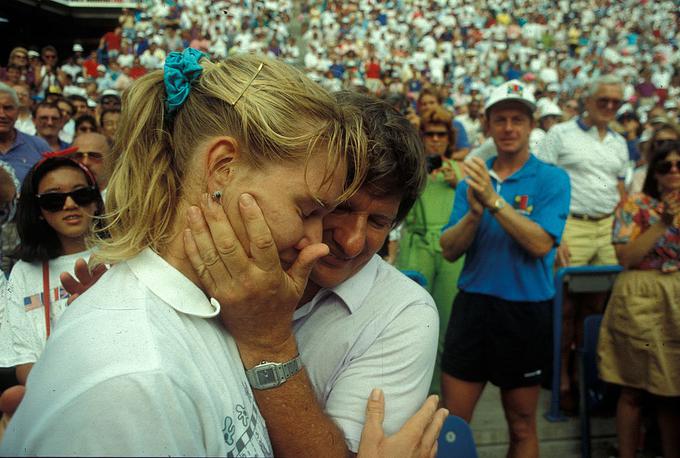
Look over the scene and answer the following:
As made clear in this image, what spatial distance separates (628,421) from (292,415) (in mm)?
2832

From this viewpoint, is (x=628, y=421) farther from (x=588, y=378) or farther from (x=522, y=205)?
(x=522, y=205)

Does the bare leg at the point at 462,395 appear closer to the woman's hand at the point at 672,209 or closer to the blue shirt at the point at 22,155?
the woman's hand at the point at 672,209

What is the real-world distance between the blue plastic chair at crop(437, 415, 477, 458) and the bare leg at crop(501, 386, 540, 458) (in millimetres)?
957

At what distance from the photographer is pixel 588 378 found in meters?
3.72

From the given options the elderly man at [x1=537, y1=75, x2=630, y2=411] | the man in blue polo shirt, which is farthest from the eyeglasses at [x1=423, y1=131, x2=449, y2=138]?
the elderly man at [x1=537, y1=75, x2=630, y2=411]

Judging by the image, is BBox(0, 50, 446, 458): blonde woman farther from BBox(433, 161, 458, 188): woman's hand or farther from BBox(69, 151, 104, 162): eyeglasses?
BBox(433, 161, 458, 188): woman's hand

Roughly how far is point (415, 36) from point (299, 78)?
17220mm

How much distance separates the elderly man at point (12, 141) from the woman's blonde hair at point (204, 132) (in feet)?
6.24

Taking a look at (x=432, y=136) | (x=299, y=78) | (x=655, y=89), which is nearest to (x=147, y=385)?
(x=299, y=78)

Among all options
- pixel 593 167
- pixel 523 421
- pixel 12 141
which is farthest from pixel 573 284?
pixel 12 141

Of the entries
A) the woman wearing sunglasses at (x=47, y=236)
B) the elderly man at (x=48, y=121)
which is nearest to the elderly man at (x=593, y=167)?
the woman wearing sunglasses at (x=47, y=236)

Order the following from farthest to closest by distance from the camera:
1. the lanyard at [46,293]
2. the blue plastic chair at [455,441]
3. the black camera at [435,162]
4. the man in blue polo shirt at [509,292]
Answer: the black camera at [435,162] < the man in blue polo shirt at [509,292] < the blue plastic chair at [455,441] < the lanyard at [46,293]

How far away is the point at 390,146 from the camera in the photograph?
1542 mm

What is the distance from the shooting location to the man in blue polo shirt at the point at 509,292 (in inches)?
116
